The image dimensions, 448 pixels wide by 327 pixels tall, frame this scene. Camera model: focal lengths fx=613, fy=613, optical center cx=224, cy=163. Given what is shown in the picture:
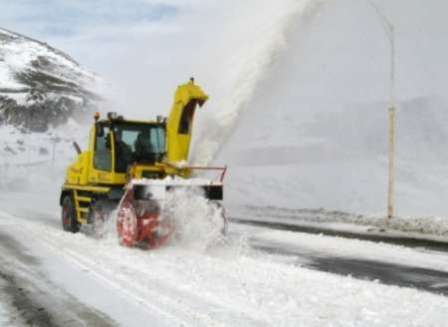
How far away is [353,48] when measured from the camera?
34.0 meters

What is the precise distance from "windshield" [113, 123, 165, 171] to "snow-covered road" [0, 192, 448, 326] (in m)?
1.46

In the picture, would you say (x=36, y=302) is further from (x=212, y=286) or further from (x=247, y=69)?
(x=247, y=69)

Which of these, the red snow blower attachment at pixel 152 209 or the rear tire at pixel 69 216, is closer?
the red snow blower attachment at pixel 152 209

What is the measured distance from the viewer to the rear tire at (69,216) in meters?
12.1

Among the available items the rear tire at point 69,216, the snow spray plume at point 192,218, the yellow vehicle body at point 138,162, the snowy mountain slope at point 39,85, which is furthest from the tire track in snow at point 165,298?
the snowy mountain slope at point 39,85

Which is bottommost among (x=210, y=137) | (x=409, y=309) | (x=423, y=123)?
(x=409, y=309)

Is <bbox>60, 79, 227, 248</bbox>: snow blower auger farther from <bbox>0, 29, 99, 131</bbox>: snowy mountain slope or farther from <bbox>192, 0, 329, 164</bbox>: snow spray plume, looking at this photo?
<bbox>0, 29, 99, 131</bbox>: snowy mountain slope

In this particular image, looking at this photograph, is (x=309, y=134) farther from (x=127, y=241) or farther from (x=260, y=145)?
(x=127, y=241)

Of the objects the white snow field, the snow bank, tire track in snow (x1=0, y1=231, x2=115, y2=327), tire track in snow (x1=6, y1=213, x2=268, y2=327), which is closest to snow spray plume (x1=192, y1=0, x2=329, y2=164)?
the white snow field

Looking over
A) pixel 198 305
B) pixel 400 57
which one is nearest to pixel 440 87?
pixel 400 57

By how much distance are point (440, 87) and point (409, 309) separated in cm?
2953

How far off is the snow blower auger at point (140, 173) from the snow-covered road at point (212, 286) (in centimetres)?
44

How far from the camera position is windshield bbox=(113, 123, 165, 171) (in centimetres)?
1066

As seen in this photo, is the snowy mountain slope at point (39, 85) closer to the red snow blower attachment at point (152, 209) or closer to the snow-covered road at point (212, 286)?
the red snow blower attachment at point (152, 209)
